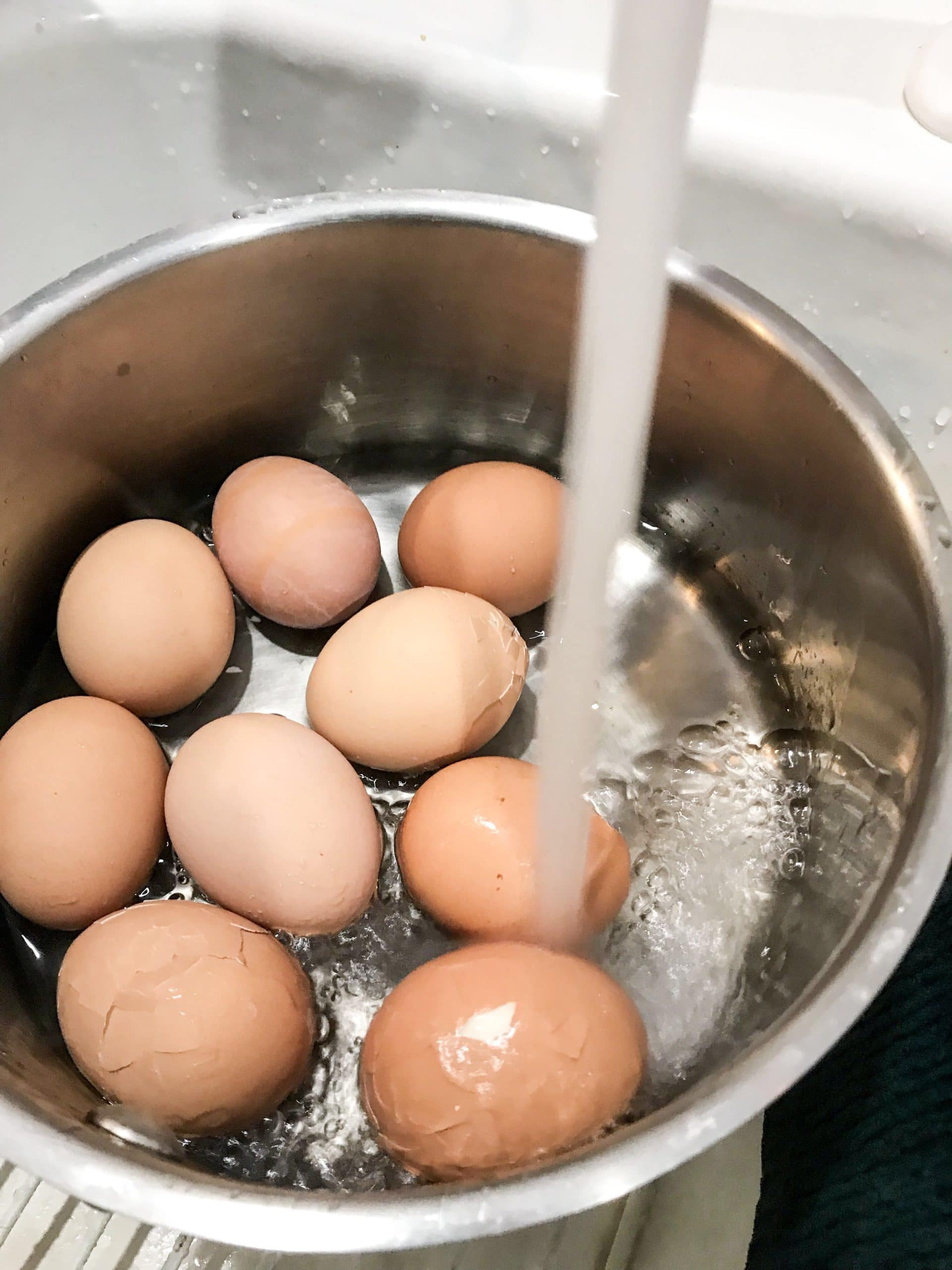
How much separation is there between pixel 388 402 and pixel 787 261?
0.32 metres

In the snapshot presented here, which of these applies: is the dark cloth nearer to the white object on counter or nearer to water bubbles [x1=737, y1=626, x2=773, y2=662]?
water bubbles [x1=737, y1=626, x2=773, y2=662]

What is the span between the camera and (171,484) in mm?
768

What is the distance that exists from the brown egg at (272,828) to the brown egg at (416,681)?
43 millimetres

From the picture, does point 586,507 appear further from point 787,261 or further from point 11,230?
Result: point 11,230

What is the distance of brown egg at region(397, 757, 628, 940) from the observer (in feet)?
1.89

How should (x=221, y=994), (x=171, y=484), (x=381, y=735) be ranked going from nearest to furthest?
(x=221, y=994) < (x=381, y=735) < (x=171, y=484)

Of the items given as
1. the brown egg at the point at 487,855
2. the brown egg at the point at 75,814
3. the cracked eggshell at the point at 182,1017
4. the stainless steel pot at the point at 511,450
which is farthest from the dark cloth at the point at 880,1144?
the brown egg at the point at 75,814

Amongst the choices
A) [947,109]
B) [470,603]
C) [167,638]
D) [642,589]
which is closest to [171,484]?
[167,638]

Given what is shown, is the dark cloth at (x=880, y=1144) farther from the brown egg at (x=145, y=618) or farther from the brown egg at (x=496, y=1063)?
the brown egg at (x=145, y=618)

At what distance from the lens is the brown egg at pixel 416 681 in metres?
0.63

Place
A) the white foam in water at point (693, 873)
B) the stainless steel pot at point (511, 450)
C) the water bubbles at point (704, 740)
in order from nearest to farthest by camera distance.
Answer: the stainless steel pot at point (511, 450) → the white foam in water at point (693, 873) → the water bubbles at point (704, 740)

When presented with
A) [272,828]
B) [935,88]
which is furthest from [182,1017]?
[935,88]

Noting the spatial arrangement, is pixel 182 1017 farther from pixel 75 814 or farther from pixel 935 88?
pixel 935 88

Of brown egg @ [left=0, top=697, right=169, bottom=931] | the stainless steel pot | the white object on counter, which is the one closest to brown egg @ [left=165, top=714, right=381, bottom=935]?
brown egg @ [left=0, top=697, right=169, bottom=931]
